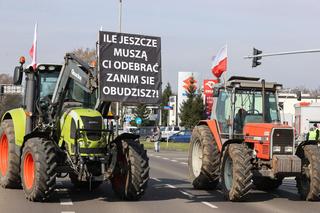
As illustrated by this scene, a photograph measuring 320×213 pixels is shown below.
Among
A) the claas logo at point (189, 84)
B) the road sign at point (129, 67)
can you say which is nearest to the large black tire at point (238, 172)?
the road sign at point (129, 67)

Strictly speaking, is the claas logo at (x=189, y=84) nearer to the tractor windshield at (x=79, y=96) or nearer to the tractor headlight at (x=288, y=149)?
the tractor windshield at (x=79, y=96)

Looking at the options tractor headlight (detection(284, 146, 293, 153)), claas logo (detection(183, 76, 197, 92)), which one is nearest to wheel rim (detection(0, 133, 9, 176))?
tractor headlight (detection(284, 146, 293, 153))

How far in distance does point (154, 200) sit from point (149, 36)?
3.35 meters

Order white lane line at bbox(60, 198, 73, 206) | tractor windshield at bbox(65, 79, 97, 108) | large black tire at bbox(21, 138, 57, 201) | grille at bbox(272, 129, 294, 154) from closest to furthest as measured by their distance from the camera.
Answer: large black tire at bbox(21, 138, 57, 201) < white lane line at bbox(60, 198, 73, 206) < grille at bbox(272, 129, 294, 154) < tractor windshield at bbox(65, 79, 97, 108)

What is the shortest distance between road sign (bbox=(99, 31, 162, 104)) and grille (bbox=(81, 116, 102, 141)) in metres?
0.58

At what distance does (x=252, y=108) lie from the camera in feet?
41.1

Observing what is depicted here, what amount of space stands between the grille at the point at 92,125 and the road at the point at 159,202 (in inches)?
50.9

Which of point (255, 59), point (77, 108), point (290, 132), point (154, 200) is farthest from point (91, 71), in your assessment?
point (255, 59)

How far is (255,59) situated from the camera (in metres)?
26.2

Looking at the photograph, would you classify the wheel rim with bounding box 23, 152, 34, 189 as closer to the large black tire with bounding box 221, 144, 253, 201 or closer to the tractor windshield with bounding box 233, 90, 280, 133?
the large black tire with bounding box 221, 144, 253, 201

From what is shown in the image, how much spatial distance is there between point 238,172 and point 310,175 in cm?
156

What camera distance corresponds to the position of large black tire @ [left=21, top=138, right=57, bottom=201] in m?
9.99

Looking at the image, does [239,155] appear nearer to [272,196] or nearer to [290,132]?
[290,132]

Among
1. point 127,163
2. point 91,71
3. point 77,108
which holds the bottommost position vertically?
point 127,163
